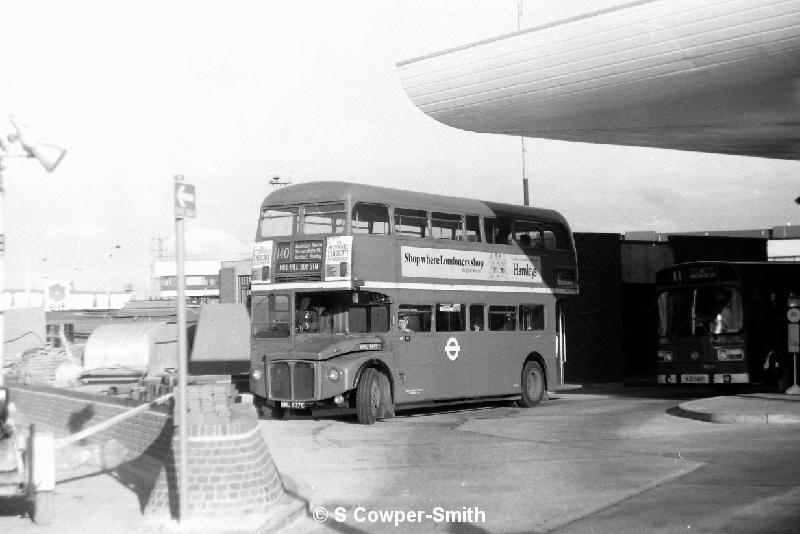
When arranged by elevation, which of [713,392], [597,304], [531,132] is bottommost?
[713,392]

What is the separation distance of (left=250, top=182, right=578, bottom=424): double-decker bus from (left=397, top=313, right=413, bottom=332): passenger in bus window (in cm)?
2

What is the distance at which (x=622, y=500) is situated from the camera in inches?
425

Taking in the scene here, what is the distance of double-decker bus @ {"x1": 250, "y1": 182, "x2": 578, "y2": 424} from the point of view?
63.6 feet

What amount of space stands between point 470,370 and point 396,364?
242cm

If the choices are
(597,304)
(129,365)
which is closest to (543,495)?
(129,365)

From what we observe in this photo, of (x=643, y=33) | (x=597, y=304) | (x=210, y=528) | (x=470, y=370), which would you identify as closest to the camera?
(x=210, y=528)

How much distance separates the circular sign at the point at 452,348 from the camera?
21.6 m

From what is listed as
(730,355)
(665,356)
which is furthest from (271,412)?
(730,355)

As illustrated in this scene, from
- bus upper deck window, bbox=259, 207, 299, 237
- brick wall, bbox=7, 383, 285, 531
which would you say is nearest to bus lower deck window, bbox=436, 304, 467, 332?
bus upper deck window, bbox=259, 207, 299, 237

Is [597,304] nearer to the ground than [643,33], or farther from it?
nearer to the ground

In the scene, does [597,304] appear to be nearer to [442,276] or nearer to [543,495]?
[442,276]

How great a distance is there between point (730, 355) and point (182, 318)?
18.5 meters

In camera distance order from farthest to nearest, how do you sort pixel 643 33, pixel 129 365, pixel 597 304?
pixel 597 304, pixel 129 365, pixel 643 33

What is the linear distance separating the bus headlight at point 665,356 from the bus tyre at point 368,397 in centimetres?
868
